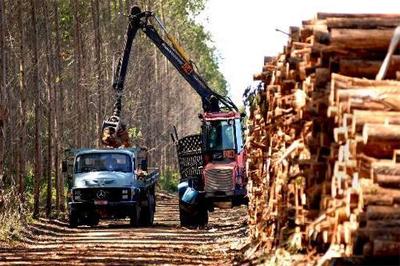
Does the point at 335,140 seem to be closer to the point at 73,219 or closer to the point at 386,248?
the point at 386,248

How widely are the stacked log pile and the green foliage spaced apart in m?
42.5

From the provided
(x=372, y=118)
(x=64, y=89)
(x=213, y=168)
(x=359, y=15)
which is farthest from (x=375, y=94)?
(x=64, y=89)

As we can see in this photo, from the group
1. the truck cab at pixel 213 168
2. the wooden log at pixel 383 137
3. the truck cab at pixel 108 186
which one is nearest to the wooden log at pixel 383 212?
the wooden log at pixel 383 137

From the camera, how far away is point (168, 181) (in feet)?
207

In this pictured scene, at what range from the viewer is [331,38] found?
510 inches

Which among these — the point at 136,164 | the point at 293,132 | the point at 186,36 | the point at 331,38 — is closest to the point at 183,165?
the point at 136,164

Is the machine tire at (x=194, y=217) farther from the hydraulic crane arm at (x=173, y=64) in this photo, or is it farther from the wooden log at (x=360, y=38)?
the wooden log at (x=360, y=38)

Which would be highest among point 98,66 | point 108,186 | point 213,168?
point 98,66

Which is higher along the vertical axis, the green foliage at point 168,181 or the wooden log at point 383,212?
the wooden log at point 383,212

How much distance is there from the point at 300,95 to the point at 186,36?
7789 cm

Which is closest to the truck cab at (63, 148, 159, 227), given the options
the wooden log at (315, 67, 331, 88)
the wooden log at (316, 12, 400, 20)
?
the wooden log at (316, 12, 400, 20)

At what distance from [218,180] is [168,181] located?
113 ft

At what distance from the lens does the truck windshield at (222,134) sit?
29438 millimetres

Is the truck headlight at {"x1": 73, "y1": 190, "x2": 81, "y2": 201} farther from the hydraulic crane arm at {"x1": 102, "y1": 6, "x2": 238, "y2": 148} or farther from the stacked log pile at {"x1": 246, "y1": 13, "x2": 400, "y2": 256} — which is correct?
the stacked log pile at {"x1": 246, "y1": 13, "x2": 400, "y2": 256}
